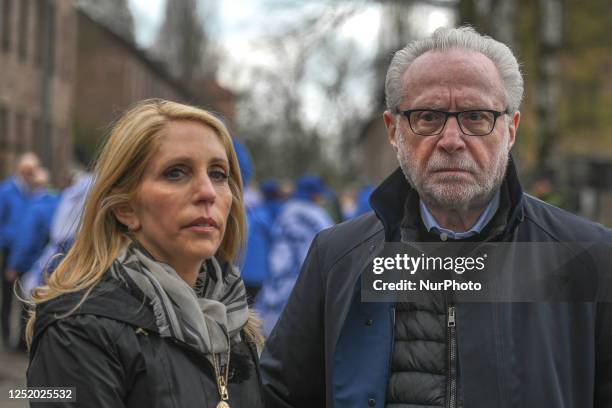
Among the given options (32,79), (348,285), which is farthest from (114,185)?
(32,79)

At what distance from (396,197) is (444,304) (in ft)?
1.38

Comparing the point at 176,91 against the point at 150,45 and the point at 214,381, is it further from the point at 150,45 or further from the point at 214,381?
the point at 214,381

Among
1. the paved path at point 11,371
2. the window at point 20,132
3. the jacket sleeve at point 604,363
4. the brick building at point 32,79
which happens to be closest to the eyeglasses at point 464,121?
the jacket sleeve at point 604,363

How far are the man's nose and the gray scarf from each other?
2.65 ft

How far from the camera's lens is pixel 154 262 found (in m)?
2.73

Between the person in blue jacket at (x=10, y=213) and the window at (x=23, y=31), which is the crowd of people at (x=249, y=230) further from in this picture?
the window at (x=23, y=31)

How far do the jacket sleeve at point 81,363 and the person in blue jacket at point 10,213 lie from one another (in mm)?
9639

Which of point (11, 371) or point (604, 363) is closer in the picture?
point (604, 363)

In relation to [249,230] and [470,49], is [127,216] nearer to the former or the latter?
[470,49]

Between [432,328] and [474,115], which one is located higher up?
[474,115]

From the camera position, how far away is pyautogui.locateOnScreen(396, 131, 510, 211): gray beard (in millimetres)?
2979

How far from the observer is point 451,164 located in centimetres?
300

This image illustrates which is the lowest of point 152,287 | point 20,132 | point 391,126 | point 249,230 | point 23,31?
point 152,287

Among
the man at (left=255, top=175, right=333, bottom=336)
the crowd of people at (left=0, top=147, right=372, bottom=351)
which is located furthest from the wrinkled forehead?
the man at (left=255, top=175, right=333, bottom=336)
